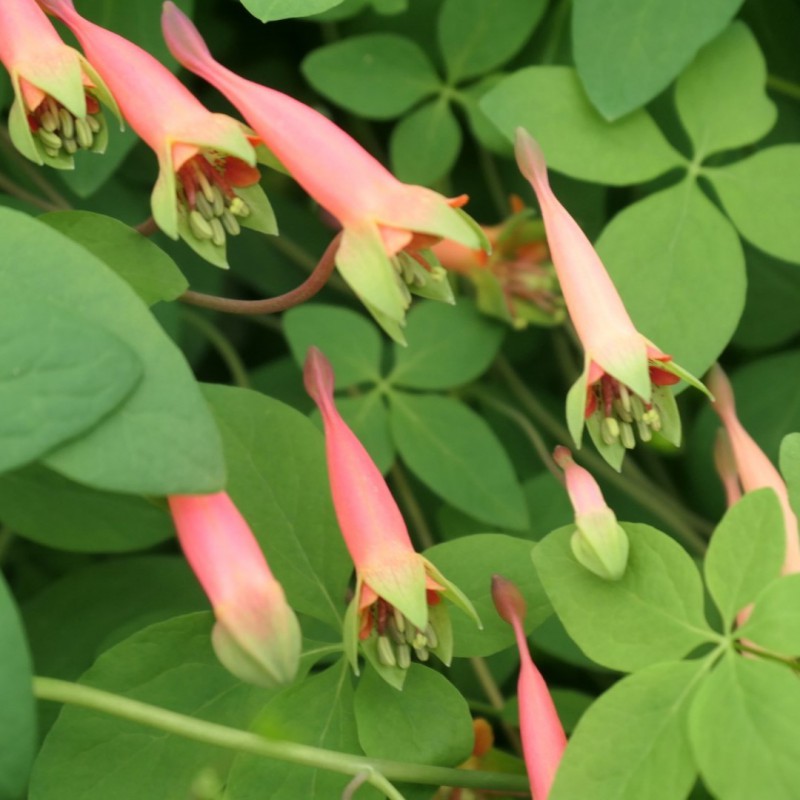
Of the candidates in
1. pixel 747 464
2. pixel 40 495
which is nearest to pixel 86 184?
pixel 40 495

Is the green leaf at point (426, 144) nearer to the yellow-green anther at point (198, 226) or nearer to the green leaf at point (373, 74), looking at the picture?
the green leaf at point (373, 74)

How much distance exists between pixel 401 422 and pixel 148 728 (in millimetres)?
357

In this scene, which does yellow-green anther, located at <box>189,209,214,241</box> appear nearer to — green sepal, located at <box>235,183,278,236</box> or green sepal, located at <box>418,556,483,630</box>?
green sepal, located at <box>235,183,278,236</box>

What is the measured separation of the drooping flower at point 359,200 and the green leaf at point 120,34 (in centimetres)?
20

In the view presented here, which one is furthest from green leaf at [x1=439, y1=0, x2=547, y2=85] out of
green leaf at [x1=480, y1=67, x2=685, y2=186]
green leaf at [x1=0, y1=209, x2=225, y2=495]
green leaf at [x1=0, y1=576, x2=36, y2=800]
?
green leaf at [x1=0, y1=576, x2=36, y2=800]

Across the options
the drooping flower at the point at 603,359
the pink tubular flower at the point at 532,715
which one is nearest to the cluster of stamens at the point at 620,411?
the drooping flower at the point at 603,359

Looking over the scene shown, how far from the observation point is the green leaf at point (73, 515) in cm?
87

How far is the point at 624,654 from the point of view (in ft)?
2.11

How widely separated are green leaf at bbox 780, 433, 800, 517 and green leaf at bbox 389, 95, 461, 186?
44cm

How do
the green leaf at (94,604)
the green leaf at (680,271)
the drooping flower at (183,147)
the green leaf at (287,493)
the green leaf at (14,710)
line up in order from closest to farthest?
the green leaf at (14,710) → the drooping flower at (183,147) → the green leaf at (287,493) → the green leaf at (680,271) → the green leaf at (94,604)

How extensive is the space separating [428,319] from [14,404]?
51 centimetres

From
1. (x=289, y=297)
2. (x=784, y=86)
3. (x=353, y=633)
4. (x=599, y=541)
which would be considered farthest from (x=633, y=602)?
(x=784, y=86)

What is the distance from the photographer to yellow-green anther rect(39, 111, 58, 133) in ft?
2.22

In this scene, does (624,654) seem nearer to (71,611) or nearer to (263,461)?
(263,461)
